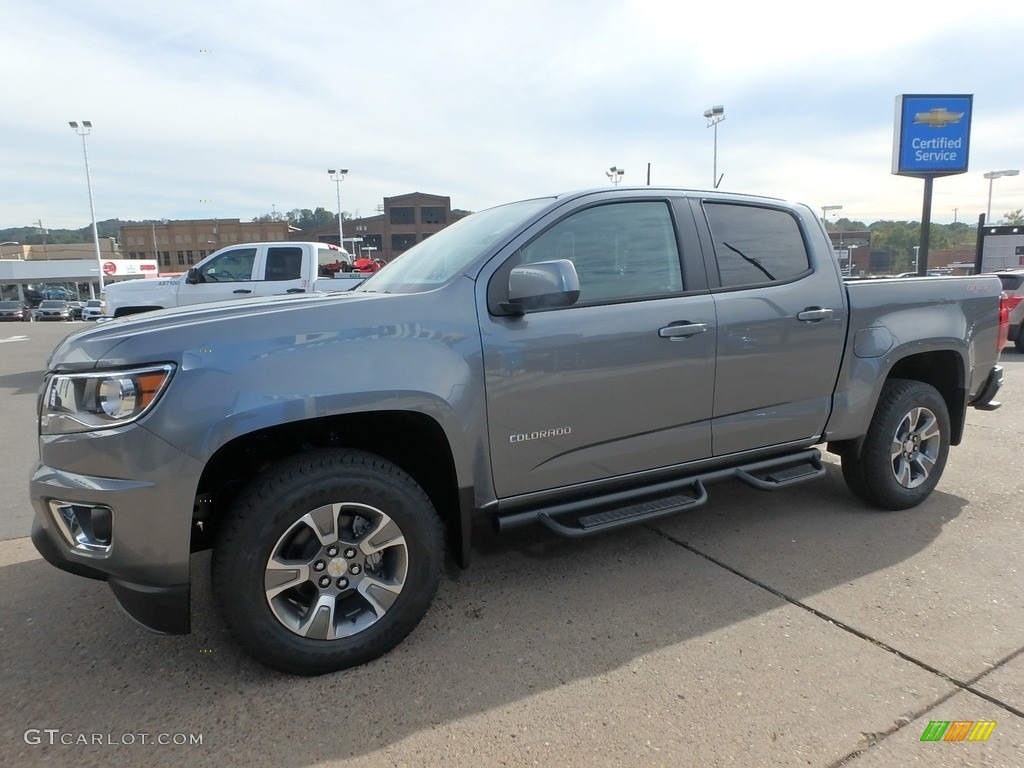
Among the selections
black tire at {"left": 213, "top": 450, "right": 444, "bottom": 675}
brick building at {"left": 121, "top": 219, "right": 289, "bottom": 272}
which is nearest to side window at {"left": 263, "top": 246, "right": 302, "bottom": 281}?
black tire at {"left": 213, "top": 450, "right": 444, "bottom": 675}

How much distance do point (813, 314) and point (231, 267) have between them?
32.3 feet

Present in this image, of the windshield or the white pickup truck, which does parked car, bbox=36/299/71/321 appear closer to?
the white pickup truck

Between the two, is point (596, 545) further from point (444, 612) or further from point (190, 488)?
point (190, 488)

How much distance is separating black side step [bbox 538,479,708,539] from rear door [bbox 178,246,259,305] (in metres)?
9.17

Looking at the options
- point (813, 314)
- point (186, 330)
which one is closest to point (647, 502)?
point (813, 314)

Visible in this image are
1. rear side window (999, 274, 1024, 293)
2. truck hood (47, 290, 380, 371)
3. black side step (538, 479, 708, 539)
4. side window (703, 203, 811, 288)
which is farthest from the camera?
rear side window (999, 274, 1024, 293)

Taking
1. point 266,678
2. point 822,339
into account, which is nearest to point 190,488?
point 266,678

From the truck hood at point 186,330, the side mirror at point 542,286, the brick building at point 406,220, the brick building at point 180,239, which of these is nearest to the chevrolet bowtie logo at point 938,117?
the side mirror at point 542,286

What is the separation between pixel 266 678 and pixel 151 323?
4.72 feet

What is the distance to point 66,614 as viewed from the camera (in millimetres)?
3090

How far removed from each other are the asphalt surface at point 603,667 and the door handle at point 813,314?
1252 mm

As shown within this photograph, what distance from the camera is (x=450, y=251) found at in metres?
3.38

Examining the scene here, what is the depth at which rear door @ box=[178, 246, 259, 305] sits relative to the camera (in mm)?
10852

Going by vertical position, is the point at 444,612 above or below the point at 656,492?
below
